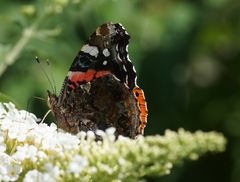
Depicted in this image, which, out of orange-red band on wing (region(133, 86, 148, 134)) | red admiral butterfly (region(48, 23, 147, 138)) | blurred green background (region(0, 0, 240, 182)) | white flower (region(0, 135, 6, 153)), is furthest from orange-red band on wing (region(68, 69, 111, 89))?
white flower (region(0, 135, 6, 153))

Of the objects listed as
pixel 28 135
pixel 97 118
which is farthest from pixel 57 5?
pixel 28 135

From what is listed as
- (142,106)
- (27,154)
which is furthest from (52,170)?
(142,106)

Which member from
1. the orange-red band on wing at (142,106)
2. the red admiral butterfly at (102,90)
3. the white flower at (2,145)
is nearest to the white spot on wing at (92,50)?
the red admiral butterfly at (102,90)

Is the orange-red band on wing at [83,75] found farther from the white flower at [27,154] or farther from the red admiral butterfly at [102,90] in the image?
the white flower at [27,154]

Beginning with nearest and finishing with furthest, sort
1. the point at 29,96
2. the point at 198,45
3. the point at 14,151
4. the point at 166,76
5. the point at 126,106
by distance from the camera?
the point at 14,151
the point at 126,106
the point at 29,96
the point at 166,76
the point at 198,45

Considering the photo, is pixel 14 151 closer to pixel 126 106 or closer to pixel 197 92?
pixel 126 106

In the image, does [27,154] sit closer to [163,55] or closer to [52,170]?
[52,170]
